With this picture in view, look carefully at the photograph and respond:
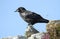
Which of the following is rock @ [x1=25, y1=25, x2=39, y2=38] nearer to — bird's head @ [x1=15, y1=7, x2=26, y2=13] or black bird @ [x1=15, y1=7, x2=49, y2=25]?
black bird @ [x1=15, y1=7, x2=49, y2=25]

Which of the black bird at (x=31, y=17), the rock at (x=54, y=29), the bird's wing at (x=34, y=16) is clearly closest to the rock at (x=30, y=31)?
the rock at (x=54, y=29)

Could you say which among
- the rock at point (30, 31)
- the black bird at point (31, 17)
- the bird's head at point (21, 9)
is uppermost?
the bird's head at point (21, 9)

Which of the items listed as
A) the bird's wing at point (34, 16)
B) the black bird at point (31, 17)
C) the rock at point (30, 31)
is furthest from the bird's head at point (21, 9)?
the rock at point (30, 31)

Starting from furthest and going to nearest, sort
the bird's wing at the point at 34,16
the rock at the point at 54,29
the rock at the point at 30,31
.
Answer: the bird's wing at the point at 34,16
the rock at the point at 30,31
the rock at the point at 54,29

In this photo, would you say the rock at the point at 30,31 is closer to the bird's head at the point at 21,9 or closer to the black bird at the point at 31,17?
the black bird at the point at 31,17

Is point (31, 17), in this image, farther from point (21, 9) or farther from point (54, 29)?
point (54, 29)

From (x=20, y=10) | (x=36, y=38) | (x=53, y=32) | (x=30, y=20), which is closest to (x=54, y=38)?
(x=53, y=32)

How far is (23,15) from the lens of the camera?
13039mm

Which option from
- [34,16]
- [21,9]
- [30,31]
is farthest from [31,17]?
[30,31]

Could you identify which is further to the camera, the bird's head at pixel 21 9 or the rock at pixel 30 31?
the bird's head at pixel 21 9

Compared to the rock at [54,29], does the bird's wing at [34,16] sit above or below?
above

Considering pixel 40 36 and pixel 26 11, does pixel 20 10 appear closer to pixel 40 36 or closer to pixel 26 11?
pixel 26 11

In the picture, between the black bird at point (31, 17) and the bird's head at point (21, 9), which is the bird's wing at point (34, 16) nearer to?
the black bird at point (31, 17)

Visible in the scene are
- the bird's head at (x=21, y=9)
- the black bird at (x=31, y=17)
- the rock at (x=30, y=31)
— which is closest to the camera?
the rock at (x=30, y=31)
